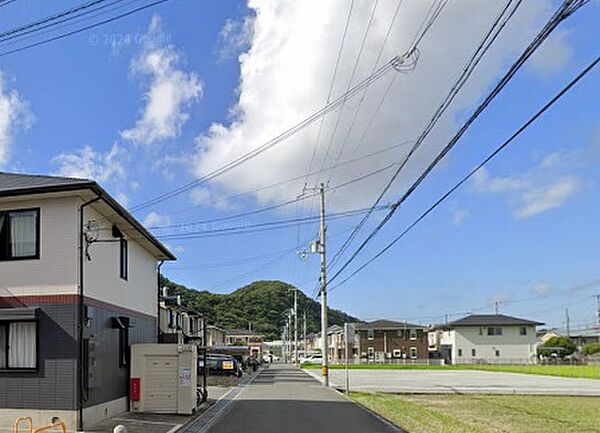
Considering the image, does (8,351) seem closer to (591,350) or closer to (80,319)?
(80,319)

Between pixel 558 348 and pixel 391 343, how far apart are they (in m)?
28.6

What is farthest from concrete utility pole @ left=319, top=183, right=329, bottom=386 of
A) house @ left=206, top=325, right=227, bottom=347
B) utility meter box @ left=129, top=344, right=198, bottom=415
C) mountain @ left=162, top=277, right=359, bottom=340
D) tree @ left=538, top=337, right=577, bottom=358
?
tree @ left=538, top=337, right=577, bottom=358

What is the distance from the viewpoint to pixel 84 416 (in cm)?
1553

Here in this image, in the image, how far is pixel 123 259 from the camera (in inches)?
781

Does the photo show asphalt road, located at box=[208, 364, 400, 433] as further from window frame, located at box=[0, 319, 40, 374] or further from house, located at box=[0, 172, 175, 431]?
window frame, located at box=[0, 319, 40, 374]

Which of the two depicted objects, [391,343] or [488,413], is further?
[391,343]

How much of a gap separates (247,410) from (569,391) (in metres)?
20.4

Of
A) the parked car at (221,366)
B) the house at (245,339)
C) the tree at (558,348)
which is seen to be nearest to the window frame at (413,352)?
the tree at (558,348)

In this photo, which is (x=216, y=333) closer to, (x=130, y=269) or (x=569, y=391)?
(x=569, y=391)

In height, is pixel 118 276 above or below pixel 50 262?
below

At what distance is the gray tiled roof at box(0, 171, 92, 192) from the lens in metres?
15.4

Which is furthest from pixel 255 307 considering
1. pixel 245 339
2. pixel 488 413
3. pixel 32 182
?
pixel 32 182

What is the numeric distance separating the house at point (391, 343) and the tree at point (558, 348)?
21338 mm

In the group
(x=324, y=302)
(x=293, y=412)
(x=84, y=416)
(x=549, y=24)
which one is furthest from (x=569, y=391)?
(x=549, y=24)
